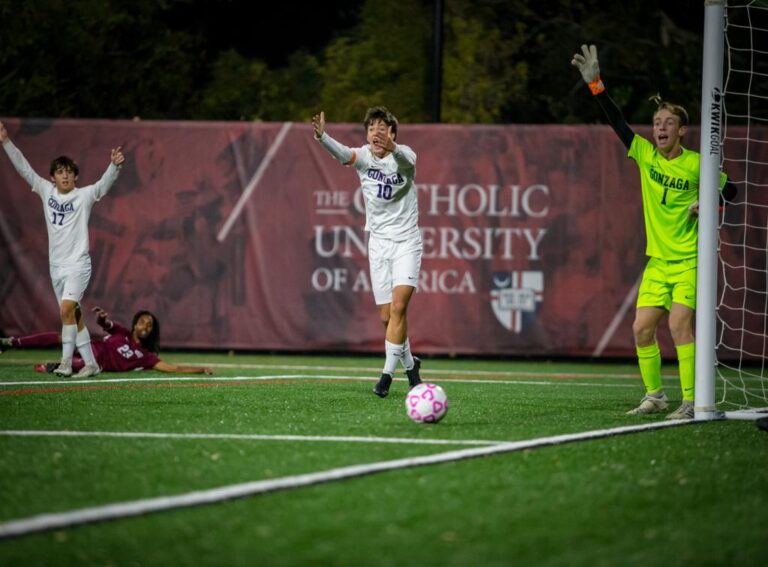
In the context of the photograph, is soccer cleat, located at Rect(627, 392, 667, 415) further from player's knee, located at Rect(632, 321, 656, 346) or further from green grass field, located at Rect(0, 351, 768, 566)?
player's knee, located at Rect(632, 321, 656, 346)

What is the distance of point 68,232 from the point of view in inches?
460

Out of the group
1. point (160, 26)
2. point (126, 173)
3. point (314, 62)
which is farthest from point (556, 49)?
point (126, 173)

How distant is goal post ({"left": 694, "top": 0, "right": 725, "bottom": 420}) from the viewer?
26.1 feet

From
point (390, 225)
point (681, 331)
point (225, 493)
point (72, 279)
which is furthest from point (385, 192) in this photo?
point (225, 493)

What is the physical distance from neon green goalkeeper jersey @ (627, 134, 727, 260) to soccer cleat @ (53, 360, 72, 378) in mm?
5689

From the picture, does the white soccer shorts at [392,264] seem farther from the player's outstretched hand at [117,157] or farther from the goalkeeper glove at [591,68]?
the player's outstretched hand at [117,157]

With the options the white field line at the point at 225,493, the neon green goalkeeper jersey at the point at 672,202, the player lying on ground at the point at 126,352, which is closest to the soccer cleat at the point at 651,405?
the neon green goalkeeper jersey at the point at 672,202

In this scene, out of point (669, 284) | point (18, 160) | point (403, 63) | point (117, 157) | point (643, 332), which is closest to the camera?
point (669, 284)

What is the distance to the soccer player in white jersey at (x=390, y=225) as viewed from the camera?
9375 millimetres

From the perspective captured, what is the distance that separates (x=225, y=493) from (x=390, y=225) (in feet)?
16.1

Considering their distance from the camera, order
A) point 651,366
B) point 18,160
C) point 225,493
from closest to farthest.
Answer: point 225,493, point 651,366, point 18,160

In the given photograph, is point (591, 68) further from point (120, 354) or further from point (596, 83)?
point (120, 354)

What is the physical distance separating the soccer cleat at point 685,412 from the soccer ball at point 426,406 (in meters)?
1.76

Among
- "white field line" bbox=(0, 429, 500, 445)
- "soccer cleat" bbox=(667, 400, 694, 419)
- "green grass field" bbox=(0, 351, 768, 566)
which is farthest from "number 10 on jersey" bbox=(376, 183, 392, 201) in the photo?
"white field line" bbox=(0, 429, 500, 445)
